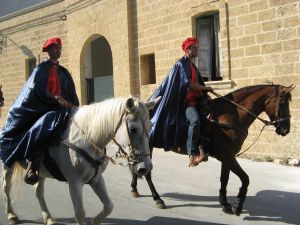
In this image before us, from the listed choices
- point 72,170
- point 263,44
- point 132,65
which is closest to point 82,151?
point 72,170

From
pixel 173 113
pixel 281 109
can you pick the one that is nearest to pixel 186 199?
pixel 173 113

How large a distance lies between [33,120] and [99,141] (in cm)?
92

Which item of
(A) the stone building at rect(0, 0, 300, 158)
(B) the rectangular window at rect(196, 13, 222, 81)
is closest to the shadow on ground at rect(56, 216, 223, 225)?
(A) the stone building at rect(0, 0, 300, 158)

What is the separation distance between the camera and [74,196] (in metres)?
4.50

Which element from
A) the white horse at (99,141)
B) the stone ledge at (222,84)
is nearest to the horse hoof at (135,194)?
the white horse at (99,141)

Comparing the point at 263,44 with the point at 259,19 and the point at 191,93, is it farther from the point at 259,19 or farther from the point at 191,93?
the point at 191,93

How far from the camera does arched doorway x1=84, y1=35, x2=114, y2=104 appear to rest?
15.7 meters

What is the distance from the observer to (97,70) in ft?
57.1

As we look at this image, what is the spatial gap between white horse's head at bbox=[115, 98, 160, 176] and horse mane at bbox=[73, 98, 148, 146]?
0.6 inches

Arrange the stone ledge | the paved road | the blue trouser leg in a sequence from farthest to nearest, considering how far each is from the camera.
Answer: the stone ledge
the blue trouser leg
the paved road

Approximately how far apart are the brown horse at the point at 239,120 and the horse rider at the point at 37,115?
2.18 m

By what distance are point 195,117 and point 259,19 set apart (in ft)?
15.0

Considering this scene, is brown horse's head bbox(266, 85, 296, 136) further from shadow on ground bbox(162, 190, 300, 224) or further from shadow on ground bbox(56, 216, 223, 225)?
shadow on ground bbox(56, 216, 223, 225)

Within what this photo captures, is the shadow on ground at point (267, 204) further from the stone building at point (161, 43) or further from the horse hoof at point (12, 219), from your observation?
the stone building at point (161, 43)
